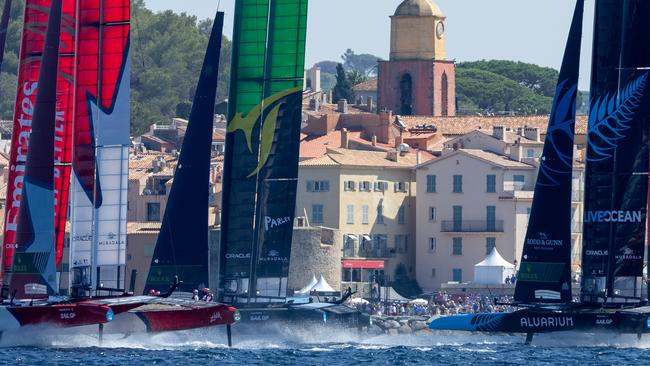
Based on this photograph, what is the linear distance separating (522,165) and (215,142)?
A: 64.9ft

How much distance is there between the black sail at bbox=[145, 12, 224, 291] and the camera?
48.2 m

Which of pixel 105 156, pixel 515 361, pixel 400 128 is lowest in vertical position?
pixel 515 361

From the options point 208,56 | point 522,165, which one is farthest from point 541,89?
point 208,56

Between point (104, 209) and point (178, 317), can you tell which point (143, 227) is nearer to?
point (104, 209)

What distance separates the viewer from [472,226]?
8912 centimetres

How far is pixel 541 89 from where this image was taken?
163 meters

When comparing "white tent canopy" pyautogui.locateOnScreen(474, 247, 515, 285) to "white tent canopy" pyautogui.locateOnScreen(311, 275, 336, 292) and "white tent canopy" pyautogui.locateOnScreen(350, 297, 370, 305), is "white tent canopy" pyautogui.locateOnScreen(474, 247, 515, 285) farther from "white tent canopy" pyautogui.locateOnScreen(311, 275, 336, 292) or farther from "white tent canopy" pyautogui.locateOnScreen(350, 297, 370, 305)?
"white tent canopy" pyautogui.locateOnScreen(311, 275, 336, 292)

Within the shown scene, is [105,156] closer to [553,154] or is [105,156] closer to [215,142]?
[553,154]

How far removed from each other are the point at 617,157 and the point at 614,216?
4.17 ft

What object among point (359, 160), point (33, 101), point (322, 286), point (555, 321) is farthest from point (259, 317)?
point (359, 160)

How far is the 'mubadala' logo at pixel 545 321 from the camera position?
4459cm

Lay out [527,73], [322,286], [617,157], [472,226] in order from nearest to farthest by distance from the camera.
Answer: [617,157], [322,286], [472,226], [527,73]

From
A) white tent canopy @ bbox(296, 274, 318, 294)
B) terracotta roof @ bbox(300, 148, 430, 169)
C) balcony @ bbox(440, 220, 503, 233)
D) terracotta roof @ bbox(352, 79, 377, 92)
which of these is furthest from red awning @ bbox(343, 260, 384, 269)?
terracotta roof @ bbox(352, 79, 377, 92)

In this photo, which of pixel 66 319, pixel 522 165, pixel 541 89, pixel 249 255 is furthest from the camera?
pixel 541 89
